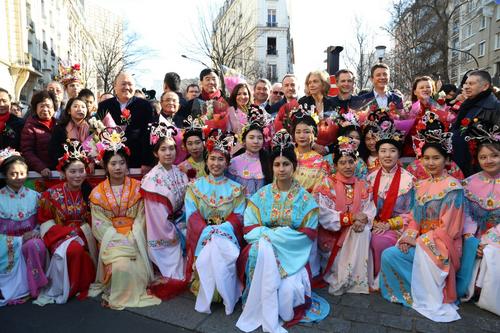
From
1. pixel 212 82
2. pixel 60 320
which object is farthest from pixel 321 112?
pixel 60 320

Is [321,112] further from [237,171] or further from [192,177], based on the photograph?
[192,177]

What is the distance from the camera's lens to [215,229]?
3879mm

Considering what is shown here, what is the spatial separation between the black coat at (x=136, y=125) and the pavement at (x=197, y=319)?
2.10 metres

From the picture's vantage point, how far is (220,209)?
13.8 feet

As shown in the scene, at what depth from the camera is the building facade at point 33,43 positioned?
78.4 feet

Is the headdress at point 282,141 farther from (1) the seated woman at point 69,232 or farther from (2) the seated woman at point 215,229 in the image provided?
(1) the seated woman at point 69,232

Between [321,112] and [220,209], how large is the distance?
2.28 m

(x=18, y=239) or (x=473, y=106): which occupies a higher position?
(x=473, y=106)

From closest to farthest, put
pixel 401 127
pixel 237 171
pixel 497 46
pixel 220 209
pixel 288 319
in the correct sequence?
pixel 288 319 < pixel 220 209 < pixel 237 171 < pixel 401 127 < pixel 497 46

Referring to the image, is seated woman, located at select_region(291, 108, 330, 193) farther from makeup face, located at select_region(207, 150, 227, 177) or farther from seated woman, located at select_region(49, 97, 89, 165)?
seated woman, located at select_region(49, 97, 89, 165)

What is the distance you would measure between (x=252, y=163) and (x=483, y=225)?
269 cm

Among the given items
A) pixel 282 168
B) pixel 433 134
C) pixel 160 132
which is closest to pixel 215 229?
pixel 282 168

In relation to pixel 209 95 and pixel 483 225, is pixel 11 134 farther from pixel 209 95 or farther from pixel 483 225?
pixel 483 225

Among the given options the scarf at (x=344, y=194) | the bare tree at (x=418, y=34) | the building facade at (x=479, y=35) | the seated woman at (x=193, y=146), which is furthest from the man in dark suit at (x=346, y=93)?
the building facade at (x=479, y=35)
